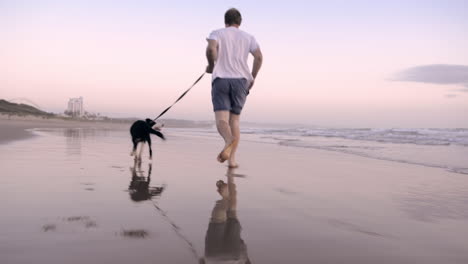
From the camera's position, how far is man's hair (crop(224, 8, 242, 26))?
14.2ft

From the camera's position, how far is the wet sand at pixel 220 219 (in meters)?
1.64

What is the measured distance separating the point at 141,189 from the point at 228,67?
1786 mm

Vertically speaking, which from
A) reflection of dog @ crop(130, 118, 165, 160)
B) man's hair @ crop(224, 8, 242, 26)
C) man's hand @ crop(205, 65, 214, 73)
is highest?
man's hair @ crop(224, 8, 242, 26)

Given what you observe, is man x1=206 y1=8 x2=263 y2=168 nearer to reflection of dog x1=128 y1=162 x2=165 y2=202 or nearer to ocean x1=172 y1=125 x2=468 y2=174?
reflection of dog x1=128 y1=162 x2=165 y2=202

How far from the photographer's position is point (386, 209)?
279 cm

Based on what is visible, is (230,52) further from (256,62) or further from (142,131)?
(142,131)

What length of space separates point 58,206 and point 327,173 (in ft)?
11.3

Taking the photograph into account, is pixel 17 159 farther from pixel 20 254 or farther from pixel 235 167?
pixel 20 254

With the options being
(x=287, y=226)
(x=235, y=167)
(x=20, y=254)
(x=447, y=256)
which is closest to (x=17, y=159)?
(x=235, y=167)

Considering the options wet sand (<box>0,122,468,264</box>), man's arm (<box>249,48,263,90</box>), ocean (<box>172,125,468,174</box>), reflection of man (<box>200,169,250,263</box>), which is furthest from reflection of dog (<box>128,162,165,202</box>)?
ocean (<box>172,125,468,174</box>)

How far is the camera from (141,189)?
3186mm

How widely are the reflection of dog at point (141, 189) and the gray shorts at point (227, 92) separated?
1.14 meters

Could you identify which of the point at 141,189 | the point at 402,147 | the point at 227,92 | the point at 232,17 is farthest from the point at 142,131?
the point at 402,147

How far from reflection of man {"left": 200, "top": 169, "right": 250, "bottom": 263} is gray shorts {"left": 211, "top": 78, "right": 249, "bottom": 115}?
1.64 m
